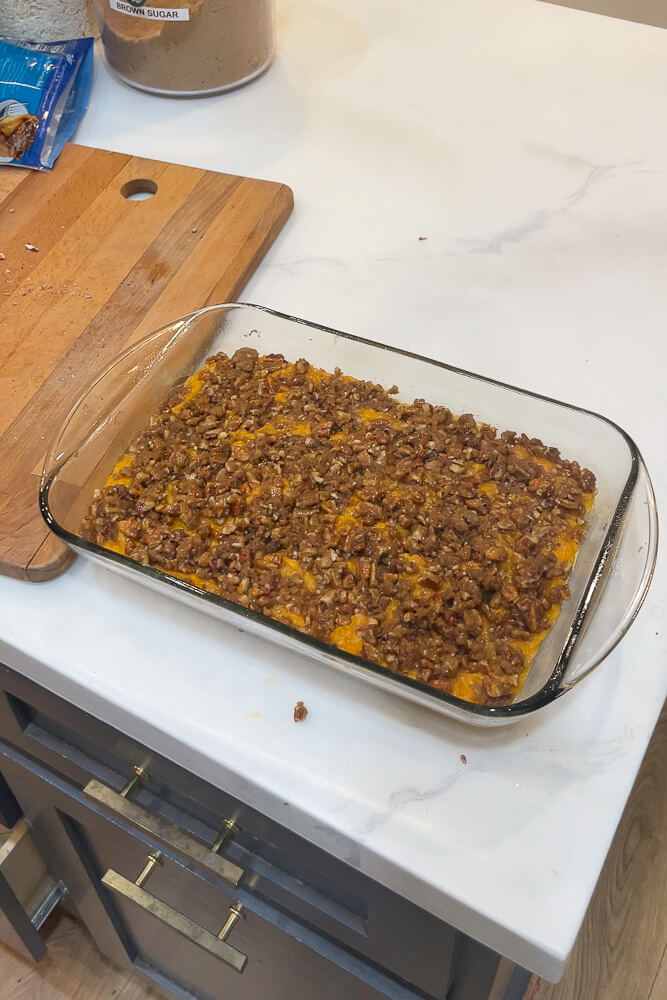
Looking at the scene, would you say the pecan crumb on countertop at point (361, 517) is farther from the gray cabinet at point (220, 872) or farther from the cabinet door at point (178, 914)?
the cabinet door at point (178, 914)

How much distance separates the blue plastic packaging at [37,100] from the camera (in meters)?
1.01

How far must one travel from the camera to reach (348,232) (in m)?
0.97

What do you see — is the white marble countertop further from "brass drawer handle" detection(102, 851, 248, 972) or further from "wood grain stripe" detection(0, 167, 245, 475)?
"brass drawer handle" detection(102, 851, 248, 972)

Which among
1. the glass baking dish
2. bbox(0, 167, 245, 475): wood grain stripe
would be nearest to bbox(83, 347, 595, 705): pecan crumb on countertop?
the glass baking dish

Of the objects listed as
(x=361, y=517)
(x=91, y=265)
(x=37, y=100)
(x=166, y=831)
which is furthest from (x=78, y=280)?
(x=166, y=831)

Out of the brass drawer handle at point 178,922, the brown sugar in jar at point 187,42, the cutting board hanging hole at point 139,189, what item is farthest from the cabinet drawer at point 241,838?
the brown sugar in jar at point 187,42

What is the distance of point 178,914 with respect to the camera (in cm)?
92

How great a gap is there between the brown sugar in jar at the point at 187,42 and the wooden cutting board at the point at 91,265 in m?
0.15

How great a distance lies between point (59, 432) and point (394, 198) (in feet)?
1.79

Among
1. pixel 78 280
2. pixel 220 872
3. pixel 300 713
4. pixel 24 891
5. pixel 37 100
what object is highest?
pixel 37 100

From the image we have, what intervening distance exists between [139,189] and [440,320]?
0.43 meters

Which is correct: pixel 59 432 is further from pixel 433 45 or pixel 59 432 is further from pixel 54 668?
pixel 433 45

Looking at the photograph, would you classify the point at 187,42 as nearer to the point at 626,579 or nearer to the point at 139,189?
the point at 139,189

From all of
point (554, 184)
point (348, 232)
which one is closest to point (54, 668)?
point (348, 232)
